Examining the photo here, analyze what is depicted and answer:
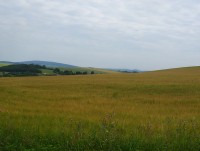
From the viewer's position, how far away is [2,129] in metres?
8.99

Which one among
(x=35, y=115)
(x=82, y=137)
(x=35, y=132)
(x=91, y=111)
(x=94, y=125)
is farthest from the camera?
(x=91, y=111)

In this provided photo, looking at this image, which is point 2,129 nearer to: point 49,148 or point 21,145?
point 21,145

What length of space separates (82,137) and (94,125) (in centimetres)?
183

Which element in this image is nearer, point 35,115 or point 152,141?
point 152,141

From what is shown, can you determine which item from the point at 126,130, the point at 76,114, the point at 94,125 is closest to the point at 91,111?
the point at 76,114

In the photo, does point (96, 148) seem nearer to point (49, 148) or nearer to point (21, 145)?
point (49, 148)

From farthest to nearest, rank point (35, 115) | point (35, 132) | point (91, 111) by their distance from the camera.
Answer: point (91, 111)
point (35, 115)
point (35, 132)

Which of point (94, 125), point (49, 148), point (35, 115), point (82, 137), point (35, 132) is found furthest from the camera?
point (35, 115)

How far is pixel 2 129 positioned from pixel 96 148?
113 inches

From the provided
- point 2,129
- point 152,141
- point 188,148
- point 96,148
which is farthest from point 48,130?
point 188,148

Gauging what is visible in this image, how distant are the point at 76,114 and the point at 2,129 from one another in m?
3.71

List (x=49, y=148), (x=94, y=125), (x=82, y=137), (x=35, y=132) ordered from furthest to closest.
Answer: (x=94, y=125) < (x=35, y=132) < (x=82, y=137) < (x=49, y=148)

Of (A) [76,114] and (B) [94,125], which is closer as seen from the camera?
(B) [94,125]

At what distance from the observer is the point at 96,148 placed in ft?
24.9
